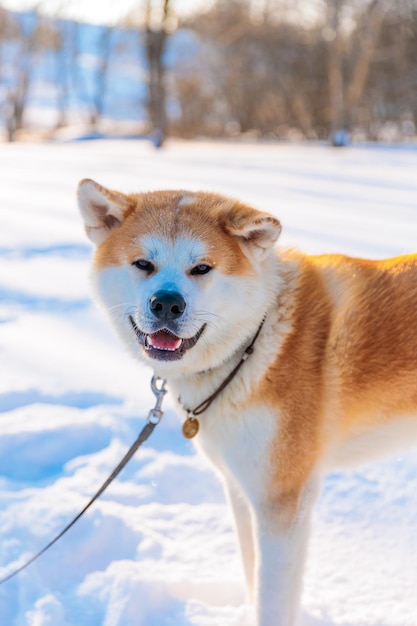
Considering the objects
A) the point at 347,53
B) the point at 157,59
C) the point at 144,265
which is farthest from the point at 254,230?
the point at 347,53

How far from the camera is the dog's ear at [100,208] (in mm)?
1897

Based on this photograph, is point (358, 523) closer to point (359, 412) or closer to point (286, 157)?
point (359, 412)

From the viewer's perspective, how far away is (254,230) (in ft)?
5.96

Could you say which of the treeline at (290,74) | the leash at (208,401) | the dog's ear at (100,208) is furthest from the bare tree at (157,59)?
the leash at (208,401)

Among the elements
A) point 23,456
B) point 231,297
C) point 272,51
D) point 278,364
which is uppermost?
point 272,51

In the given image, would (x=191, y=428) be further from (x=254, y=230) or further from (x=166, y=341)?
(x=254, y=230)

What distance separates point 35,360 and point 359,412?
6.39 ft

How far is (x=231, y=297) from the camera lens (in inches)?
70.4

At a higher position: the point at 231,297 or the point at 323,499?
the point at 231,297

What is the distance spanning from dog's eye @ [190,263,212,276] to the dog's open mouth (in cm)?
16

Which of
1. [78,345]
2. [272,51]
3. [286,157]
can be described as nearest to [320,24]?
[272,51]

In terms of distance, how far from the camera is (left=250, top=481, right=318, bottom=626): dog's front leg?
175 centimetres

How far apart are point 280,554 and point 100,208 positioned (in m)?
1.21

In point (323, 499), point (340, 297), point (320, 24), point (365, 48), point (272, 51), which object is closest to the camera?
point (340, 297)
